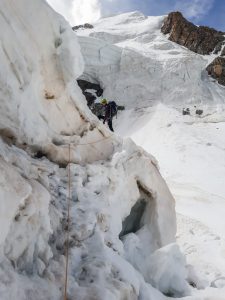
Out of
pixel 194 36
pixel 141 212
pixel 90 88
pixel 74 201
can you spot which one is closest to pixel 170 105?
pixel 90 88

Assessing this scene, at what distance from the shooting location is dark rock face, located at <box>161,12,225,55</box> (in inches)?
1417

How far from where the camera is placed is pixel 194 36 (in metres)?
36.4

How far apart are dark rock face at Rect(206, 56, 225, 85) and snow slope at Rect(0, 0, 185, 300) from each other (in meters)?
25.4

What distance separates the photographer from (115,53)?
3203 centimetres

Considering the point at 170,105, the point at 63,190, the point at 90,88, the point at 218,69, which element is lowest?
the point at 90,88

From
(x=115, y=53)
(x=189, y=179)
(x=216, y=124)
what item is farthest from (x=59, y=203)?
(x=115, y=53)

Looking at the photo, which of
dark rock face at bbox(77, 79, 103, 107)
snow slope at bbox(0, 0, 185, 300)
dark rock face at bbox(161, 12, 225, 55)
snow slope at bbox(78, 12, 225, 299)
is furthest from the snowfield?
dark rock face at bbox(161, 12, 225, 55)

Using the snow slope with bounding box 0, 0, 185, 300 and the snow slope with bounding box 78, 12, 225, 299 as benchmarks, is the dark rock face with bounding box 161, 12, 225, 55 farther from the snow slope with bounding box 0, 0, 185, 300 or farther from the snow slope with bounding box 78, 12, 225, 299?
the snow slope with bounding box 0, 0, 185, 300

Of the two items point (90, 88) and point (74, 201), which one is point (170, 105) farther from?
point (74, 201)

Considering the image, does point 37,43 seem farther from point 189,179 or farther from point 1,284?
point 189,179

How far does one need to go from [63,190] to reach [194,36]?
33.0m

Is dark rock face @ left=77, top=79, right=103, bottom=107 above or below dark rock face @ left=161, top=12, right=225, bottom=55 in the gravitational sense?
below

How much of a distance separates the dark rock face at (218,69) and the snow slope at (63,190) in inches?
999

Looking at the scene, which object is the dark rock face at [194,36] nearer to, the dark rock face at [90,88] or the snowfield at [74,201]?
the dark rock face at [90,88]
